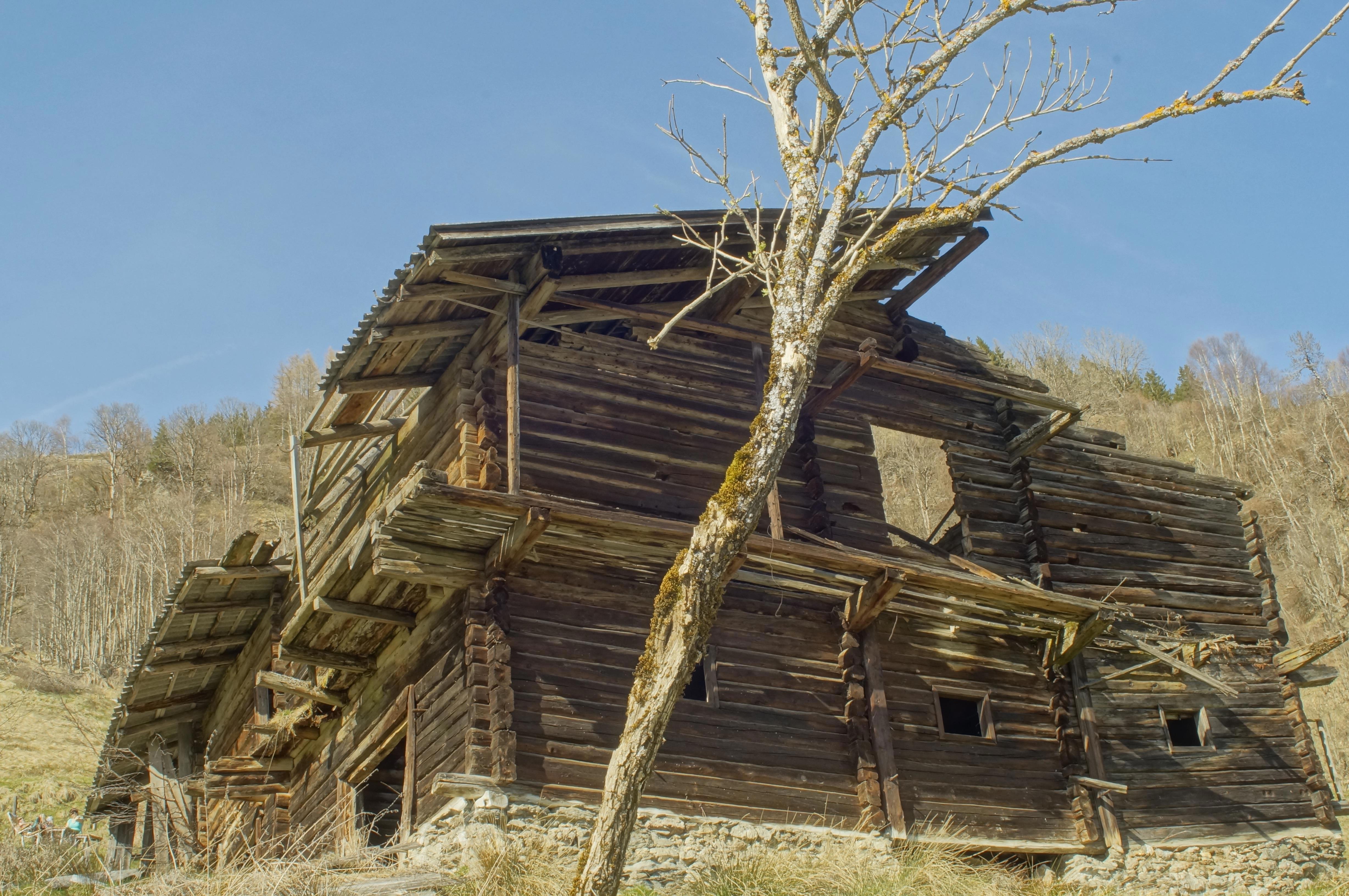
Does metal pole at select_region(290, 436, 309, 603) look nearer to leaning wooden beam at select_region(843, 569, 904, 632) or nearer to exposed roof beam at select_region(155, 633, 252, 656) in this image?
exposed roof beam at select_region(155, 633, 252, 656)

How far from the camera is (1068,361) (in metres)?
64.8

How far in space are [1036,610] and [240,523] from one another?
55.5 metres

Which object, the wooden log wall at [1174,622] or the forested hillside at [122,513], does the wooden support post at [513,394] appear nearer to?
the wooden log wall at [1174,622]

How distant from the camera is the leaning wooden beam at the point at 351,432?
Answer: 13.3 m

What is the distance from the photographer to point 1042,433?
50.0 feet

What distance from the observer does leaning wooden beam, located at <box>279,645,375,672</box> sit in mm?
12609

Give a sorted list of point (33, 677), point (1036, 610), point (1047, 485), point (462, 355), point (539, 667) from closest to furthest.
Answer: point (539, 667) < point (462, 355) < point (1036, 610) < point (1047, 485) < point (33, 677)

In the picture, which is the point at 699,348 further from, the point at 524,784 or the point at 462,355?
the point at 524,784

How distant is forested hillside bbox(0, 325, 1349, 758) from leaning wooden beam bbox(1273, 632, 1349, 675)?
1813cm

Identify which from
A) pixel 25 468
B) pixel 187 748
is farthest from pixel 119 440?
pixel 187 748

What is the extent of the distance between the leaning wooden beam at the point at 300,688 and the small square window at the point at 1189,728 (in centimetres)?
1069

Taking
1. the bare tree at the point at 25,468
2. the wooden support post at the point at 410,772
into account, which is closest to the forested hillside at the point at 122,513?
the bare tree at the point at 25,468

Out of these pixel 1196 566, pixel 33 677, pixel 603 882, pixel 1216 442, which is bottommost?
pixel 603 882

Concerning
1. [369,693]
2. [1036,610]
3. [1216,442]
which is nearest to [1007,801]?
[1036,610]
